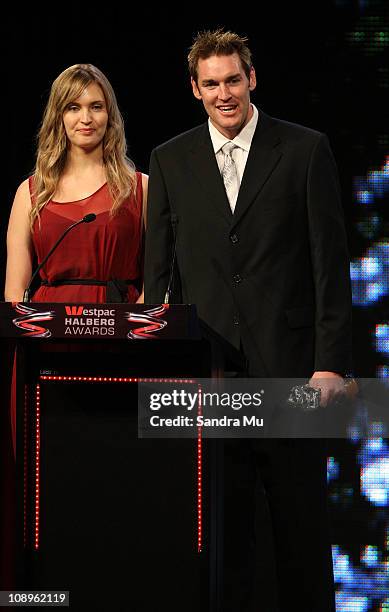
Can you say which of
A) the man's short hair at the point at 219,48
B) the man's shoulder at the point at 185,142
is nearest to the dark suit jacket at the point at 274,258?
the man's shoulder at the point at 185,142

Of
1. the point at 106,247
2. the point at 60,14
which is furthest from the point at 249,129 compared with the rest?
the point at 60,14

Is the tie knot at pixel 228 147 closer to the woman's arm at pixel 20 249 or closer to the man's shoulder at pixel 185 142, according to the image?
the man's shoulder at pixel 185 142

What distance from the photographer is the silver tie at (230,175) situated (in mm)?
3036

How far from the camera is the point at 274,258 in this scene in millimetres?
2941

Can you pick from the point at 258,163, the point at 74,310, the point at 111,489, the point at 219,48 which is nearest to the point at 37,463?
the point at 111,489

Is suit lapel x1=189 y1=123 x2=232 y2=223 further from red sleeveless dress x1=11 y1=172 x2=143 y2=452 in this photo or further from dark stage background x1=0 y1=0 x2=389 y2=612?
dark stage background x1=0 y1=0 x2=389 y2=612

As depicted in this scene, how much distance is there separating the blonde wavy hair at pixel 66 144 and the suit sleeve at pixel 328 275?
27.4 inches

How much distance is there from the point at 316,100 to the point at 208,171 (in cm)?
121

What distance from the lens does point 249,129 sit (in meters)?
3.09

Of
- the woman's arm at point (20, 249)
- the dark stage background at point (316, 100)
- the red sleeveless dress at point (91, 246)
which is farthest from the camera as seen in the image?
the dark stage background at point (316, 100)

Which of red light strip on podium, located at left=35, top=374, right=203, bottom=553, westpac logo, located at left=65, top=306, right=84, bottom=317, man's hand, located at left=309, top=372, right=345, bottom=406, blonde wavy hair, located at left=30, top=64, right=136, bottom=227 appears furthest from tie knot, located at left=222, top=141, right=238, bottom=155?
westpac logo, located at left=65, top=306, right=84, bottom=317

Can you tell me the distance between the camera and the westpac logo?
234cm

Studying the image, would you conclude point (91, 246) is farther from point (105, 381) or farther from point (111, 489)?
point (111, 489)

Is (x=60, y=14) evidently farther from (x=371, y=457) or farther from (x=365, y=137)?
(x=371, y=457)
